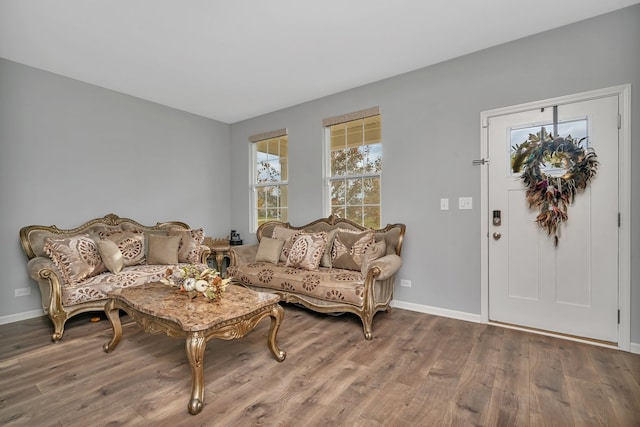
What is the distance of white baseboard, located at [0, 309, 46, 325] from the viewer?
3064 millimetres

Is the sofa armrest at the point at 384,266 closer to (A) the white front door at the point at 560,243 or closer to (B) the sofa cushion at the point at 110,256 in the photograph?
(A) the white front door at the point at 560,243

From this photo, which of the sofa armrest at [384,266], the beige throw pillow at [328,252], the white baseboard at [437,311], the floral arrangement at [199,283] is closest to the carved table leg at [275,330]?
the floral arrangement at [199,283]

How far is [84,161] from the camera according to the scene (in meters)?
3.64

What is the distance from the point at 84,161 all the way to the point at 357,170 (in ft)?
11.2

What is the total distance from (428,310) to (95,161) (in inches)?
173

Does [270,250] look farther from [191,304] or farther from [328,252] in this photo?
[191,304]

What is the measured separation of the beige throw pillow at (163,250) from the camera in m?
3.67


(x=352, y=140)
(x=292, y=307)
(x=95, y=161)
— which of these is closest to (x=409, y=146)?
(x=352, y=140)

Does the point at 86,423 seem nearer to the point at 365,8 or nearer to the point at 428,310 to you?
the point at 428,310

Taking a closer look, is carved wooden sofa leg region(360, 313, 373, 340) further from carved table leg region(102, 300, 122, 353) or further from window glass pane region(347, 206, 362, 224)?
carved table leg region(102, 300, 122, 353)

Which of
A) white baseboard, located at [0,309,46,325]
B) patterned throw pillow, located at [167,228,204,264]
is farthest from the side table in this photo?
white baseboard, located at [0,309,46,325]

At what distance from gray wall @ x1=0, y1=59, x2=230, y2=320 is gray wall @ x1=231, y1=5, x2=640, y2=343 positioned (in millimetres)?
2289

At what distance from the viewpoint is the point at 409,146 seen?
347 centimetres

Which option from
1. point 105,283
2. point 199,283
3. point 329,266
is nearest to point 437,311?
point 329,266
